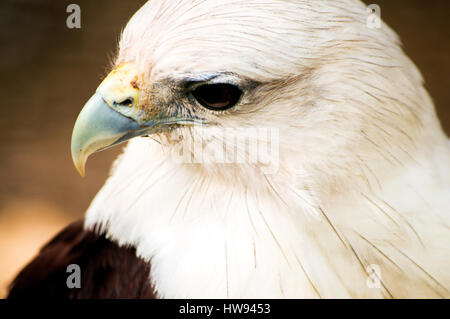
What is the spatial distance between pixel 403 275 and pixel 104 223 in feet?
2.23

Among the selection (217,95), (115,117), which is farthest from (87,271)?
(217,95)

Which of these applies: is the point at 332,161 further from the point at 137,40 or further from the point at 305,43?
the point at 137,40

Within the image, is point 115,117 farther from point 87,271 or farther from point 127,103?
point 87,271

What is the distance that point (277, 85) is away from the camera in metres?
0.95

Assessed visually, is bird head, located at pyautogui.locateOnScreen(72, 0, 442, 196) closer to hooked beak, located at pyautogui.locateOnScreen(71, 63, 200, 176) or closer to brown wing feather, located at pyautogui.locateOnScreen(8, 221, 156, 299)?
hooked beak, located at pyautogui.locateOnScreen(71, 63, 200, 176)

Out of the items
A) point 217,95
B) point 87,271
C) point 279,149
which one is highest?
point 217,95

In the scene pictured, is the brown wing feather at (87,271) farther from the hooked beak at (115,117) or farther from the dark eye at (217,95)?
the dark eye at (217,95)

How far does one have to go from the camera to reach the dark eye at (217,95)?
94 cm

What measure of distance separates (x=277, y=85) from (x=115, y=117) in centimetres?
33

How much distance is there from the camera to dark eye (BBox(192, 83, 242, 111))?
0.94 m

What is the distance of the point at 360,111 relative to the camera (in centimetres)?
95

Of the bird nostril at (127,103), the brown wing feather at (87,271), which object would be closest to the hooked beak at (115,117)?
the bird nostril at (127,103)

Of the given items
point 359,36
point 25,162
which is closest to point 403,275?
point 359,36

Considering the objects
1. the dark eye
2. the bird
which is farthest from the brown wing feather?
the dark eye
